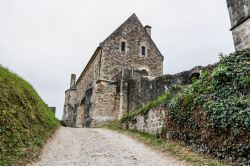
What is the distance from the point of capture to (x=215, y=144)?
6973 mm

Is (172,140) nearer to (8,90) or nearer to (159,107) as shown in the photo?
(159,107)

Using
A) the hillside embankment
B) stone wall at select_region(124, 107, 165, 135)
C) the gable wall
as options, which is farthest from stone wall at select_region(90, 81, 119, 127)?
the hillside embankment

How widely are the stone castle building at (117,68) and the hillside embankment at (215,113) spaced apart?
10547mm

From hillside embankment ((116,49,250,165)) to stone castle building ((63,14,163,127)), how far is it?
10.5 m

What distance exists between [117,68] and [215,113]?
16.3 meters

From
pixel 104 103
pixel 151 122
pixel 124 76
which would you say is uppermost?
pixel 124 76

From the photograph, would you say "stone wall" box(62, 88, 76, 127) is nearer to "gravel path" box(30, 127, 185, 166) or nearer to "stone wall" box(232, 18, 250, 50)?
"gravel path" box(30, 127, 185, 166)

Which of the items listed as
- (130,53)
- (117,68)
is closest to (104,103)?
(117,68)

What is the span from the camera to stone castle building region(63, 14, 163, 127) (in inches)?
831

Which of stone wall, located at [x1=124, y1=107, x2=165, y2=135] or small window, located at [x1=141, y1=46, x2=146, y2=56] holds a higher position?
small window, located at [x1=141, y1=46, x2=146, y2=56]

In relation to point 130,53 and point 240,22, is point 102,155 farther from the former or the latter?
point 130,53

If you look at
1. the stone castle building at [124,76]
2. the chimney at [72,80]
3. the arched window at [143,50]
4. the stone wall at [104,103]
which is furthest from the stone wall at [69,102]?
the arched window at [143,50]

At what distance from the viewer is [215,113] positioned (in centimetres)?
722

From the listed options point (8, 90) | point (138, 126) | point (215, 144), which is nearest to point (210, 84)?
point (215, 144)
